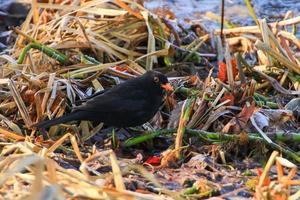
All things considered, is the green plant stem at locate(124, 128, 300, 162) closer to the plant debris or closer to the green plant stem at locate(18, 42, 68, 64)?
the plant debris

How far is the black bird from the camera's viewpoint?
5727 mm

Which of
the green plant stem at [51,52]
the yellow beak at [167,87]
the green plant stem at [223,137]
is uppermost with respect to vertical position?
the green plant stem at [51,52]

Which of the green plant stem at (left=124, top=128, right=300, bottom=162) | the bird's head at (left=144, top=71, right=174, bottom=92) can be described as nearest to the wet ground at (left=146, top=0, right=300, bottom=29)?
the bird's head at (left=144, top=71, right=174, bottom=92)

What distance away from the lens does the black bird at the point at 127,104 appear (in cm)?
573

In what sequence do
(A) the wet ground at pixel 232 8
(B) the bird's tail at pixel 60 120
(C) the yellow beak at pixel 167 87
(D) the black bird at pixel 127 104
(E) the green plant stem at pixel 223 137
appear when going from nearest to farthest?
(E) the green plant stem at pixel 223 137, (B) the bird's tail at pixel 60 120, (D) the black bird at pixel 127 104, (C) the yellow beak at pixel 167 87, (A) the wet ground at pixel 232 8

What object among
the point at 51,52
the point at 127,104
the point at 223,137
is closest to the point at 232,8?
the point at 51,52

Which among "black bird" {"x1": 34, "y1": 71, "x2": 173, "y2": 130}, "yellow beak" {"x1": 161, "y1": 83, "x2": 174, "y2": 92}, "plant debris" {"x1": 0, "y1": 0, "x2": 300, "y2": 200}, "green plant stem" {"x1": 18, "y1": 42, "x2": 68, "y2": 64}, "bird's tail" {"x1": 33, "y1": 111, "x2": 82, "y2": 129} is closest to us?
"plant debris" {"x1": 0, "y1": 0, "x2": 300, "y2": 200}

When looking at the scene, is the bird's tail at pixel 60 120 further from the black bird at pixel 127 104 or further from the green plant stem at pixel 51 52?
the green plant stem at pixel 51 52

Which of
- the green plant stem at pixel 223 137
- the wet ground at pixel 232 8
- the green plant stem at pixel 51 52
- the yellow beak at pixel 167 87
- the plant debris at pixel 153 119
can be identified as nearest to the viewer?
the plant debris at pixel 153 119

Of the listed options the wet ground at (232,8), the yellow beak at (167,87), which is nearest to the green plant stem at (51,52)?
the yellow beak at (167,87)

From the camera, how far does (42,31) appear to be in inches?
288

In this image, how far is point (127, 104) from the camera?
5926 millimetres

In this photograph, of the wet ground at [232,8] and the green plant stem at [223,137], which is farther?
the wet ground at [232,8]

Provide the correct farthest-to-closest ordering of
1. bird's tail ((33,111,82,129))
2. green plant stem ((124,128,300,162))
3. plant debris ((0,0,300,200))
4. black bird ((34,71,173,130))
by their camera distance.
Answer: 1. black bird ((34,71,173,130))
2. bird's tail ((33,111,82,129))
3. green plant stem ((124,128,300,162))
4. plant debris ((0,0,300,200))
